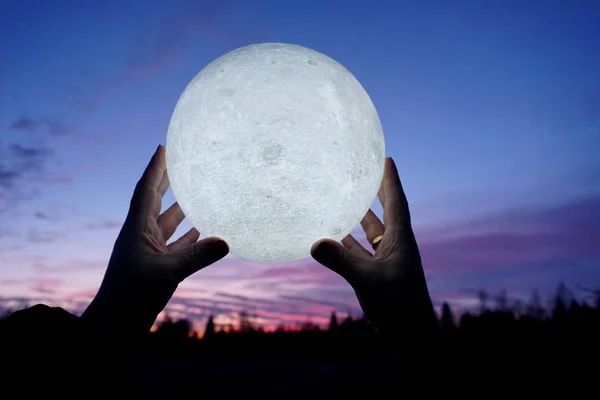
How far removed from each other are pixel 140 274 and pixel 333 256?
121 centimetres

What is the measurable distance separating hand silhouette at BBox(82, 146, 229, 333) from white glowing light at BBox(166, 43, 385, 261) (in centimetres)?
24

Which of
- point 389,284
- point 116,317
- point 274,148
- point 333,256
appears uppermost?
point 274,148

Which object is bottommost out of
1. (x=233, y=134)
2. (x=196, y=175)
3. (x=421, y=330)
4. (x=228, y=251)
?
(x=421, y=330)

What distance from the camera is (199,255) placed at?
102 inches

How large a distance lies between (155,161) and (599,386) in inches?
310

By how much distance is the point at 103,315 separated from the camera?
102 inches

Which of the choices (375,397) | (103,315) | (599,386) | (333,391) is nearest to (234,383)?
(333,391)

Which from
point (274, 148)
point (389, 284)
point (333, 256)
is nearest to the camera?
point (274, 148)

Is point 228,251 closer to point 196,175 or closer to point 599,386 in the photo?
point 196,175

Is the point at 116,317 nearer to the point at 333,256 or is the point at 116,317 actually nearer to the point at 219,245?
the point at 219,245

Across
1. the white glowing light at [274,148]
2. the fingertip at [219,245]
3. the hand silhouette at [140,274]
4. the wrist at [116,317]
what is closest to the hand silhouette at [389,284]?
the white glowing light at [274,148]

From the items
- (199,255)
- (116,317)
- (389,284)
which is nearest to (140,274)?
(116,317)

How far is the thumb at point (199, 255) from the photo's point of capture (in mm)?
2568

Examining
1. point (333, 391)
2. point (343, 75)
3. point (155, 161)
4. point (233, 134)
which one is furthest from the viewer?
point (333, 391)
